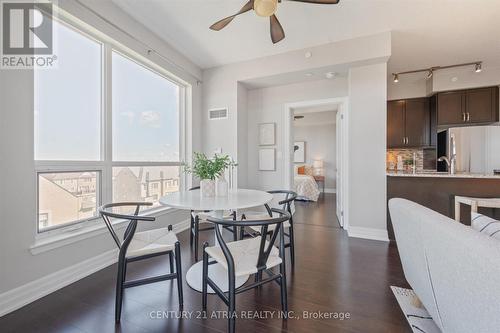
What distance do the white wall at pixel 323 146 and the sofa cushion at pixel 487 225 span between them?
6.58 meters

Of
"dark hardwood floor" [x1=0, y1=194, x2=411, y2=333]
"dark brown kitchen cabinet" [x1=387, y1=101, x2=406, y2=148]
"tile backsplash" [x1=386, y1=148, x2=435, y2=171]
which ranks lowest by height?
"dark hardwood floor" [x1=0, y1=194, x2=411, y2=333]

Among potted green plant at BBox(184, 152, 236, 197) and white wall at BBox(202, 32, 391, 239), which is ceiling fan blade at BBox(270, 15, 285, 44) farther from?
potted green plant at BBox(184, 152, 236, 197)

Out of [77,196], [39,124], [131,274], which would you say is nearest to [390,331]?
[131,274]

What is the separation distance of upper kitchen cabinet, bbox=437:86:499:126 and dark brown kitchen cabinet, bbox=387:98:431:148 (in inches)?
10.3

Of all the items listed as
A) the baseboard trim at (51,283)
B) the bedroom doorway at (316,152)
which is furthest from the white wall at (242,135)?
the bedroom doorway at (316,152)

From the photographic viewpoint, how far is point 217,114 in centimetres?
395

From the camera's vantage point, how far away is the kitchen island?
285cm

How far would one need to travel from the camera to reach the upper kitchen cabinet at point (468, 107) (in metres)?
3.90

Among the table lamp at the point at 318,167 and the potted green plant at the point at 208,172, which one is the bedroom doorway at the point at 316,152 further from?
the potted green plant at the point at 208,172

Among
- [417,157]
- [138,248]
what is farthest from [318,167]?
[138,248]

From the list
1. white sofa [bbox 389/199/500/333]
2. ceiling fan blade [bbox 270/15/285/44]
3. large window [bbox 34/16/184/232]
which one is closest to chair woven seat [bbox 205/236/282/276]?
white sofa [bbox 389/199/500/333]

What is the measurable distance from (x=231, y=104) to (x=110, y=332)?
10.9 ft

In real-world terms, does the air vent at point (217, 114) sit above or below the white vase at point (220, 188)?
above

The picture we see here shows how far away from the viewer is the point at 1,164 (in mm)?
1569
